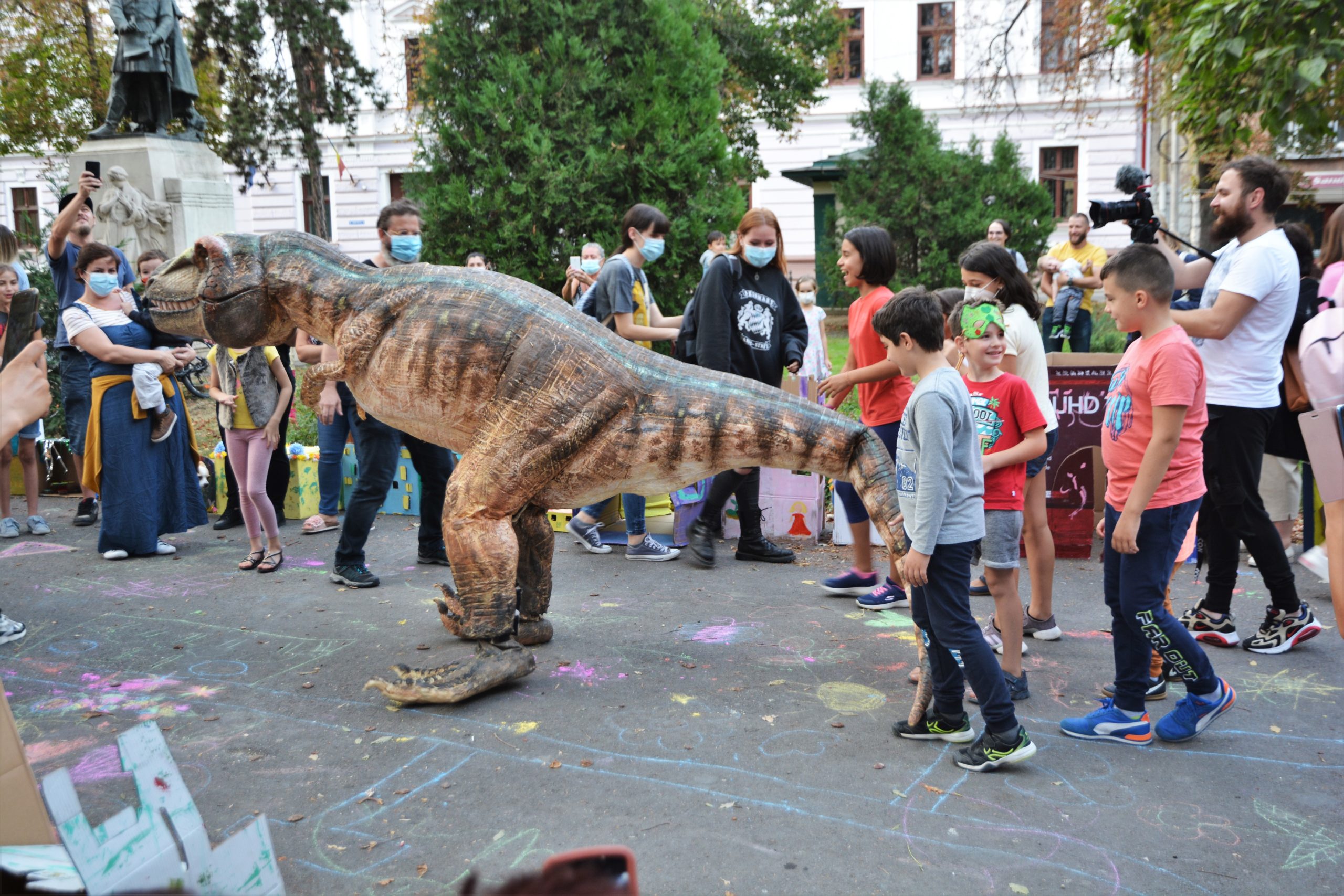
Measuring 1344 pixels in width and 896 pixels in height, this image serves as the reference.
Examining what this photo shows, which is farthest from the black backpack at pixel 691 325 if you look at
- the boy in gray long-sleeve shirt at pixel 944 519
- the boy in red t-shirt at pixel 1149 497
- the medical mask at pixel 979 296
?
the boy in red t-shirt at pixel 1149 497

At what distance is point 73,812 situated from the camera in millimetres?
2121

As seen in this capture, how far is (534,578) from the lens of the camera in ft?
14.8

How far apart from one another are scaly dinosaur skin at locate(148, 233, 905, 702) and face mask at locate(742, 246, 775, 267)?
1845 mm

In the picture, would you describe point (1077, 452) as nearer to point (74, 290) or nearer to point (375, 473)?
point (375, 473)

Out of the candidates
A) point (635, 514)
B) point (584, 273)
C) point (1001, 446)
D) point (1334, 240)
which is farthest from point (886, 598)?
point (584, 273)

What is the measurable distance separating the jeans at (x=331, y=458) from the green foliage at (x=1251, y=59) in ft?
16.5

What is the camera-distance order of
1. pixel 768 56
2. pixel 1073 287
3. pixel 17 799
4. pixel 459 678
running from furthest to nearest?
pixel 768 56 < pixel 1073 287 < pixel 459 678 < pixel 17 799

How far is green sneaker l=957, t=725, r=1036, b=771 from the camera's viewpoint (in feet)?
10.7


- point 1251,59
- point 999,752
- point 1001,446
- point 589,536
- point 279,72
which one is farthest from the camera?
point 279,72

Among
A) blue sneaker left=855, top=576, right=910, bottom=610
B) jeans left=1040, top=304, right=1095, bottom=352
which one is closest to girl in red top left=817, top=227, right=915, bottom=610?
blue sneaker left=855, top=576, right=910, bottom=610

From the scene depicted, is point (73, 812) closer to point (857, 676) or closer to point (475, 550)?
point (475, 550)

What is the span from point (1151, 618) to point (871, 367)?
183 cm

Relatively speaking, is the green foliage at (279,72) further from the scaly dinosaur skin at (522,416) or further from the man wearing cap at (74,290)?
the scaly dinosaur skin at (522,416)

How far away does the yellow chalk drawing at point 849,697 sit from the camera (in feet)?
12.6
